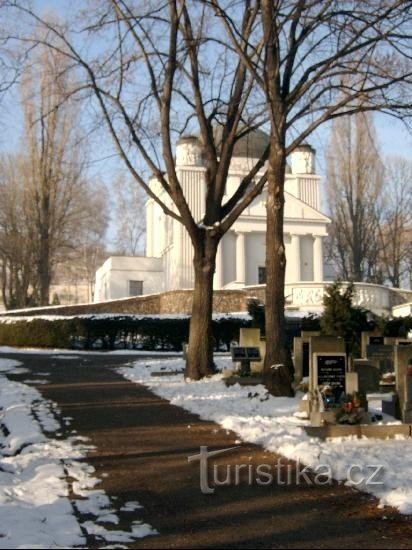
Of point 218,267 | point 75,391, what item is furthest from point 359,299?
point 75,391

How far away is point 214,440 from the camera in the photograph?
8.91 metres

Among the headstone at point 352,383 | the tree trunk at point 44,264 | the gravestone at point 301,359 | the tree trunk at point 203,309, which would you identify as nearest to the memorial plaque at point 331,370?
the headstone at point 352,383

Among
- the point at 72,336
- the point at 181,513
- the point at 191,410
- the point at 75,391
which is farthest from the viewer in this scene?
the point at 72,336

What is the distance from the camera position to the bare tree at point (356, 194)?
1849 inches

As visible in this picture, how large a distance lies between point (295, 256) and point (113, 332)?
70.8ft

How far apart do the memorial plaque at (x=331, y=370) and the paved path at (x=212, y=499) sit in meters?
1.60

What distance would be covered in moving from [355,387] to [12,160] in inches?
1552

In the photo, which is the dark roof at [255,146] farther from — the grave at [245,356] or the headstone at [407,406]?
the headstone at [407,406]

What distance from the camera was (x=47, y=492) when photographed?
253 inches

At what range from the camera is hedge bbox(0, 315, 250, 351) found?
28.0 m

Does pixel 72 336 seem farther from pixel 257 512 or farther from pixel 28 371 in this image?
pixel 257 512

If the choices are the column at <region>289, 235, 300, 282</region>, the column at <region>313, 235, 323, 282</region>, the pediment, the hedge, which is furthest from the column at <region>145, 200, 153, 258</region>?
the hedge

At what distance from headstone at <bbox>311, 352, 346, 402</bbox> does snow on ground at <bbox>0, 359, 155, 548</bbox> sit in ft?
11.1

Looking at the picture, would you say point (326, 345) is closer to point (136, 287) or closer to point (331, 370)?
point (331, 370)
